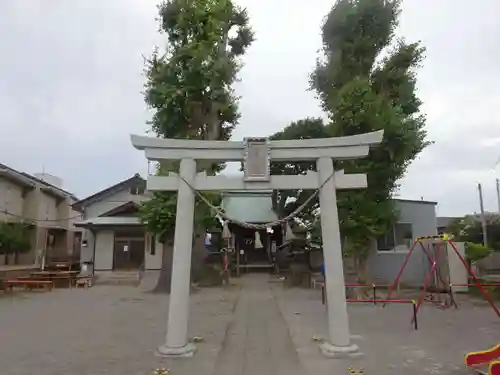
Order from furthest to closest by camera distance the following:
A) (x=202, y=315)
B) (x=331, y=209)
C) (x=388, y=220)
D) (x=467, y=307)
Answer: (x=388, y=220)
(x=467, y=307)
(x=202, y=315)
(x=331, y=209)

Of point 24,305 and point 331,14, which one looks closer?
point 24,305

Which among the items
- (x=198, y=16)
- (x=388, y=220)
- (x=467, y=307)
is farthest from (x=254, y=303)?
(x=198, y=16)

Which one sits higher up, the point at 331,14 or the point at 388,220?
the point at 331,14

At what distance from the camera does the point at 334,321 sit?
7.18 metres

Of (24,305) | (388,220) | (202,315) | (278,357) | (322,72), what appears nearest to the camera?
(278,357)

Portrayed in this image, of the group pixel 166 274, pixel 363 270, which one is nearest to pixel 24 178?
pixel 166 274

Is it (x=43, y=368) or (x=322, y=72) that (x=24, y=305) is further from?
(x=322, y=72)

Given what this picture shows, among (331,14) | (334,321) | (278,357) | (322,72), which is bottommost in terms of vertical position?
(278,357)

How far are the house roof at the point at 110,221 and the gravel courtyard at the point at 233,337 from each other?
8795 mm

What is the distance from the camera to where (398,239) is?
20797 mm

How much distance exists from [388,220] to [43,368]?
41.5 ft

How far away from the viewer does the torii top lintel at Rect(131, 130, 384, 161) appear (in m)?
7.79

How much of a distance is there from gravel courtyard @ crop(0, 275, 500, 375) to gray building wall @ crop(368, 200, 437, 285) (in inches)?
234

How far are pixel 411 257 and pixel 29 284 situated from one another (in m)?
18.4
